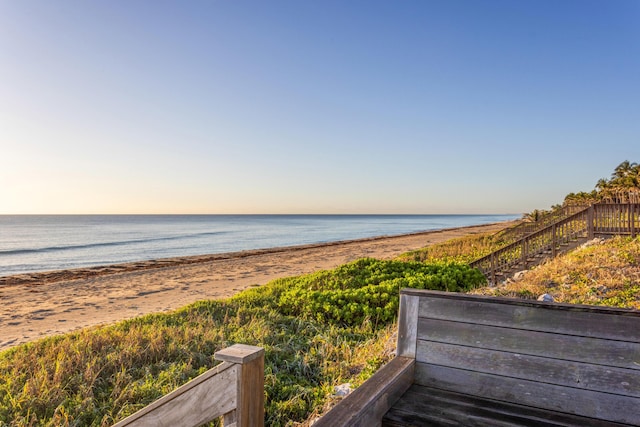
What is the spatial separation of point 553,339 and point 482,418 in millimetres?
741

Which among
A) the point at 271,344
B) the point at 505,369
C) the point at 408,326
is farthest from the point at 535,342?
the point at 271,344

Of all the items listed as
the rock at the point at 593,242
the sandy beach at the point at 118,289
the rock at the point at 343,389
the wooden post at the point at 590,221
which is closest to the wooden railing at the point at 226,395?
the rock at the point at 343,389

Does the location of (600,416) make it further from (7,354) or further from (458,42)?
(458,42)

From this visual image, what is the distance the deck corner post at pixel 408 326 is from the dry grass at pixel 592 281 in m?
4.69

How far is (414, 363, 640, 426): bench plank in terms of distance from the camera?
2475 mm

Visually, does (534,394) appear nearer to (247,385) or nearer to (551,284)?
(247,385)

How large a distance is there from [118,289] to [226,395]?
16533mm

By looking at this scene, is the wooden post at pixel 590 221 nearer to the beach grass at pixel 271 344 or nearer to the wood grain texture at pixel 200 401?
the beach grass at pixel 271 344

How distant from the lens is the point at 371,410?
2.46 metres

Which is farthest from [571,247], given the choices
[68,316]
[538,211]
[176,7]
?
[538,211]

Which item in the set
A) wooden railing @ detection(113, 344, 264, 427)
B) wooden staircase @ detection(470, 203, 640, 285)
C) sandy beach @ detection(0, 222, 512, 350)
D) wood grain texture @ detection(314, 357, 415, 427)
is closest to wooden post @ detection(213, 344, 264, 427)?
wooden railing @ detection(113, 344, 264, 427)

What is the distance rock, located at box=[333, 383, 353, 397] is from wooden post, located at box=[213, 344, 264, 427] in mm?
2702

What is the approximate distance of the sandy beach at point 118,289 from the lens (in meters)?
11.4

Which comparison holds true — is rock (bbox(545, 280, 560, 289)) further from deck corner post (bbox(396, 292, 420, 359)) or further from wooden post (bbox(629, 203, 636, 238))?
wooden post (bbox(629, 203, 636, 238))
